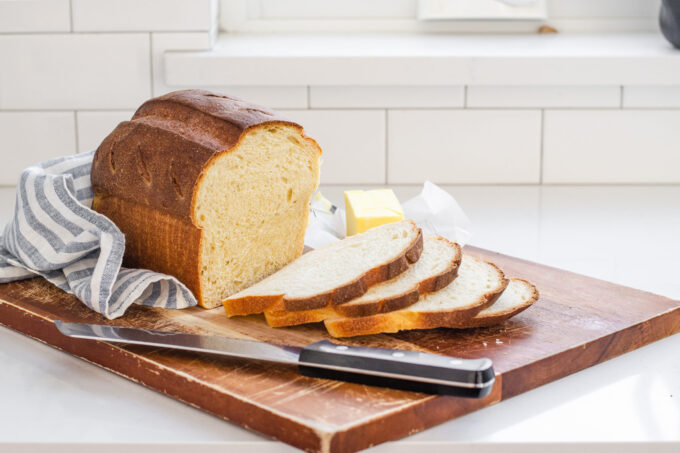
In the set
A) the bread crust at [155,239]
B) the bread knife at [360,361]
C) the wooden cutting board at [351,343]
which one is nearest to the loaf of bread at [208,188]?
the bread crust at [155,239]

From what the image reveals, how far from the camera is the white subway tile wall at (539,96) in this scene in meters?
1.96

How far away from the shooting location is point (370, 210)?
4.76 feet

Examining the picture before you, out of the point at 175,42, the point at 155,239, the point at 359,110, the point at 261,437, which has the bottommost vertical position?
the point at 261,437

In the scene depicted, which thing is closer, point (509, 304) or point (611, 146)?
point (509, 304)

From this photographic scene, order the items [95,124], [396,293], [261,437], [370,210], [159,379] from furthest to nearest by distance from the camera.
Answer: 1. [95,124]
2. [370,210]
3. [396,293]
4. [159,379]
5. [261,437]

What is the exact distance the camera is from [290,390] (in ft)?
3.04

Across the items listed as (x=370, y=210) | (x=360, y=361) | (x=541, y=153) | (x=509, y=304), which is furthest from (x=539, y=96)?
(x=360, y=361)

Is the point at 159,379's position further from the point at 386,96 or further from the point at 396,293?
the point at 386,96

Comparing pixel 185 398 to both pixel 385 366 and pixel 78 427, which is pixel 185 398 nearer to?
pixel 78 427

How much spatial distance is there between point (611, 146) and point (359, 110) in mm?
571

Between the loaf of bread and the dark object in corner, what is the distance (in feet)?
3.34

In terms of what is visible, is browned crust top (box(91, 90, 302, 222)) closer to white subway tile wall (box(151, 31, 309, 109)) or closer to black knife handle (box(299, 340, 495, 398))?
black knife handle (box(299, 340, 495, 398))

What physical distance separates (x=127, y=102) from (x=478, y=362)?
1.30 meters

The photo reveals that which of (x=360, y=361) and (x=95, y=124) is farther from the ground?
(x=95, y=124)
